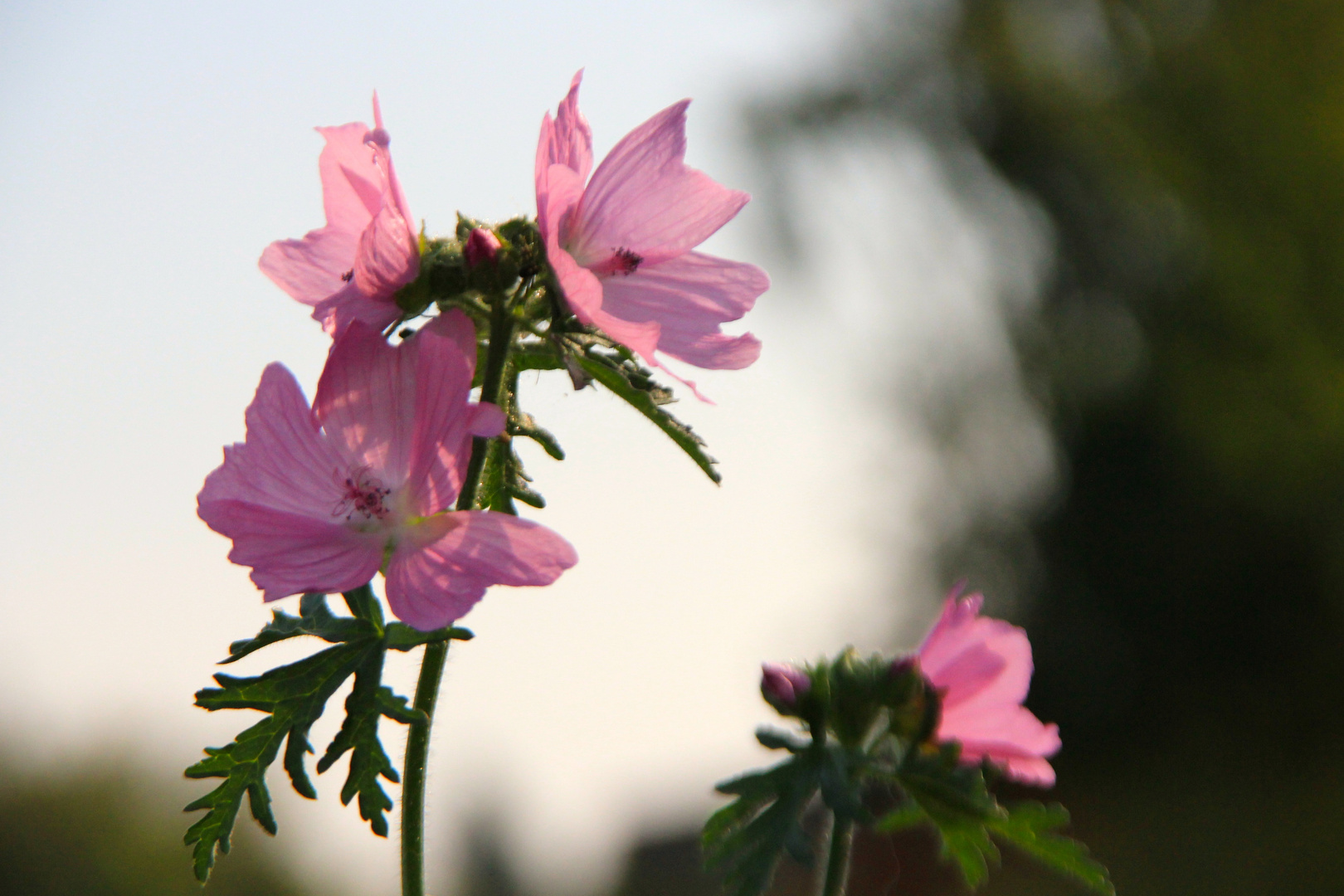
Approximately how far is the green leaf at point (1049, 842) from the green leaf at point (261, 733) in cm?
→ 65

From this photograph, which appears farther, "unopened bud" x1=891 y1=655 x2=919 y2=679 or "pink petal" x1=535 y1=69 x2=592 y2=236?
"unopened bud" x1=891 y1=655 x2=919 y2=679

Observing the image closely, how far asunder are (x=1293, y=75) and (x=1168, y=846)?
8666mm

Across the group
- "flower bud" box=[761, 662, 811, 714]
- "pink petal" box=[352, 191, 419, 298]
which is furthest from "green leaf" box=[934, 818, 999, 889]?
"pink petal" box=[352, 191, 419, 298]

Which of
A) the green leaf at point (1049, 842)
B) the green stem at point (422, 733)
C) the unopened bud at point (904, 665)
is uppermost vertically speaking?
the green stem at point (422, 733)

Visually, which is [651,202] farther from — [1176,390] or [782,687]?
[1176,390]

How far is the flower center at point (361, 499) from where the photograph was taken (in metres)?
1.18

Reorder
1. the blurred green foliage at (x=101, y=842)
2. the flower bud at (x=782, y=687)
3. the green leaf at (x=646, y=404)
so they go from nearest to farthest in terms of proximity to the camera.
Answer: the green leaf at (x=646, y=404) < the flower bud at (x=782, y=687) < the blurred green foliage at (x=101, y=842)

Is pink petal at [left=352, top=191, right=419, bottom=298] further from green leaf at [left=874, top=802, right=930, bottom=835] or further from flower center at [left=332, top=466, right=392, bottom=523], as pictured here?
green leaf at [left=874, top=802, right=930, bottom=835]

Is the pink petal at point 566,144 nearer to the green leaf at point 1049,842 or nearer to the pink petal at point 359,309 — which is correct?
the pink petal at point 359,309

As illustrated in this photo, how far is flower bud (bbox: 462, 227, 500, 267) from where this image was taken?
1.21 m

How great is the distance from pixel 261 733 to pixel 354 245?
515mm

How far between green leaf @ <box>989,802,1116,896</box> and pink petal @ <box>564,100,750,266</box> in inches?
26.5

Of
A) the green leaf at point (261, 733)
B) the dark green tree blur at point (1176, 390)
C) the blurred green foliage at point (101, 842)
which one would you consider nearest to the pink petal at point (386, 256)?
the green leaf at point (261, 733)

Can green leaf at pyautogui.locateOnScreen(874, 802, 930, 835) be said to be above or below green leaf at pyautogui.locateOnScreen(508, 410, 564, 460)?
below
